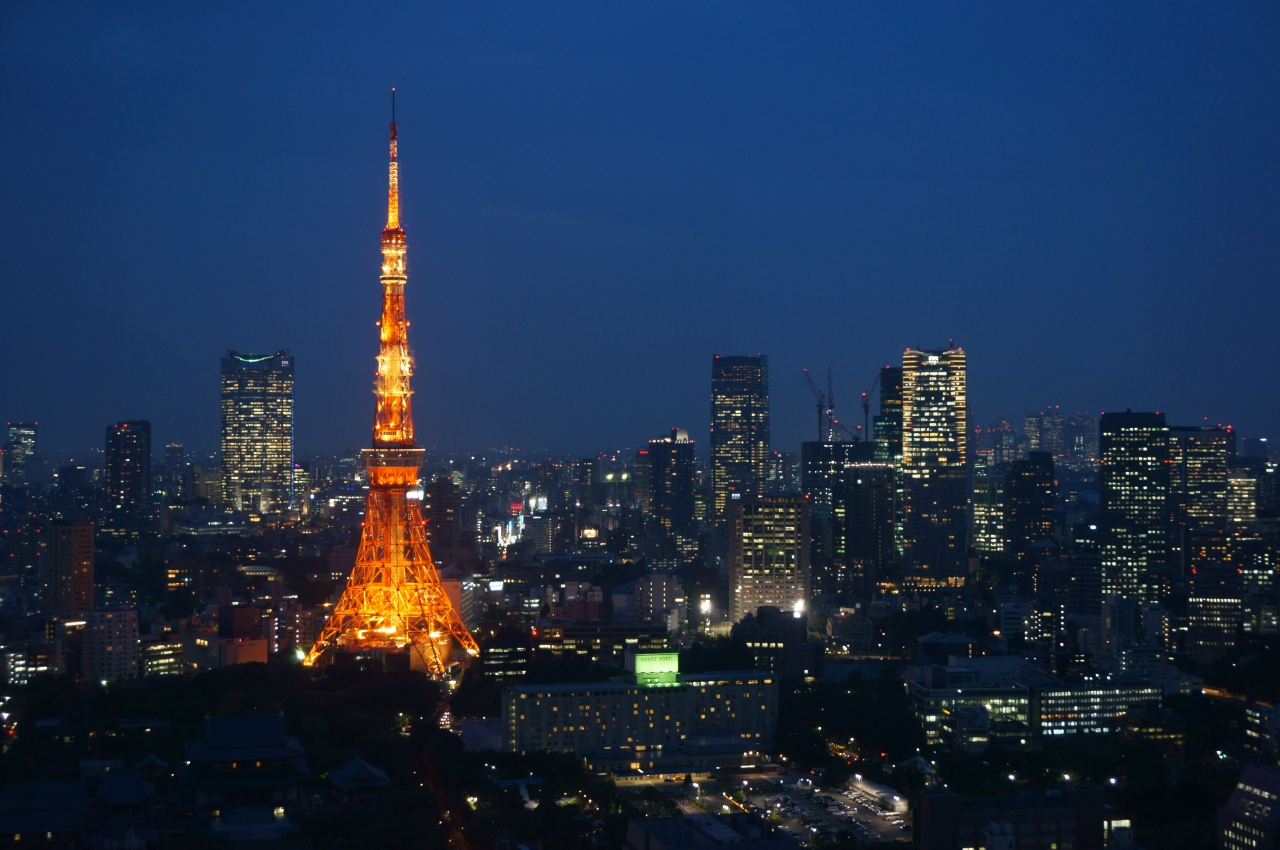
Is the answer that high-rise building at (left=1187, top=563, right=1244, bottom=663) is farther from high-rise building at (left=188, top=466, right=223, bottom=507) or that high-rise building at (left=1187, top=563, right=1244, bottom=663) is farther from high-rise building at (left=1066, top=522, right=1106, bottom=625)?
high-rise building at (left=188, top=466, right=223, bottom=507)

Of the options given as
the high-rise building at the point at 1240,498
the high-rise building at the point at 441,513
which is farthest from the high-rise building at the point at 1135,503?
the high-rise building at the point at 441,513

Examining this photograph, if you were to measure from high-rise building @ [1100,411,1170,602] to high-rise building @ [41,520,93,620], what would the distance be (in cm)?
1735

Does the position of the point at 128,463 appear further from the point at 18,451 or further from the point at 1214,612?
the point at 1214,612

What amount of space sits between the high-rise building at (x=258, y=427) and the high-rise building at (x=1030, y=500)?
21.1 m

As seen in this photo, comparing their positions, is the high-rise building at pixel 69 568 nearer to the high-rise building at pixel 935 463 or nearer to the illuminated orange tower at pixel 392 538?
the illuminated orange tower at pixel 392 538

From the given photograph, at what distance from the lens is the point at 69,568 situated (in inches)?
989

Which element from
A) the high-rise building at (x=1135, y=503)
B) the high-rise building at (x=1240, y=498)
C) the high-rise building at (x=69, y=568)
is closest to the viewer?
the high-rise building at (x=69, y=568)

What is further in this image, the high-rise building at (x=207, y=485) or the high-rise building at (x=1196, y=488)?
the high-rise building at (x=207, y=485)

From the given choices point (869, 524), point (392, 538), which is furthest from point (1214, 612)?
point (392, 538)

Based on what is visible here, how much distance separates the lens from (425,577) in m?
19.8

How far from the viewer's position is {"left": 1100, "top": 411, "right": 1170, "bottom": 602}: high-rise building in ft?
93.5

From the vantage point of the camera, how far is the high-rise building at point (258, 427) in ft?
152

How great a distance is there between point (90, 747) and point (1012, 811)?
8.31 meters

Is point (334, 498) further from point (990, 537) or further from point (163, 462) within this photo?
point (990, 537)
